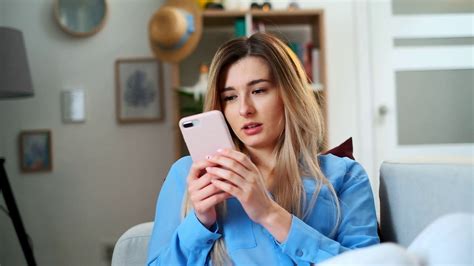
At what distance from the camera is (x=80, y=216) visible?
8.96 feet

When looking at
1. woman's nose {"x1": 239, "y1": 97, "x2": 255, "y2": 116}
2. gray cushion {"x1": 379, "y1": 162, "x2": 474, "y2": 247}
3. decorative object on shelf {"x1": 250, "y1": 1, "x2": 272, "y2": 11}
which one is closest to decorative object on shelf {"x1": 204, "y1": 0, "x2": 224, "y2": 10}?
decorative object on shelf {"x1": 250, "y1": 1, "x2": 272, "y2": 11}

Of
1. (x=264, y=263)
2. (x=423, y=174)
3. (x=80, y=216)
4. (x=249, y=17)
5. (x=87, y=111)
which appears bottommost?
(x=80, y=216)

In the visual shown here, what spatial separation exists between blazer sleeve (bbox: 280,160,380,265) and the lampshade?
5.46 ft

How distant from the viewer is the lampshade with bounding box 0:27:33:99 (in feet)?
6.77

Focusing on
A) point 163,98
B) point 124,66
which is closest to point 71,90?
point 124,66

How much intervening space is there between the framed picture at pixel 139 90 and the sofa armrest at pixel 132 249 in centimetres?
→ 168

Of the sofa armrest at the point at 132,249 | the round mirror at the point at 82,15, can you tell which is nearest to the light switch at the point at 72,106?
the round mirror at the point at 82,15

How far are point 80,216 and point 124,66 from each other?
3.03 feet

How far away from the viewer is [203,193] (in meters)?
0.89

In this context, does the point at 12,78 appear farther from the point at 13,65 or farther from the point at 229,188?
the point at 229,188

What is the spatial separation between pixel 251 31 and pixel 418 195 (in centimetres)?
177

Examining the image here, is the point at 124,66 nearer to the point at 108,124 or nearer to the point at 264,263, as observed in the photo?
the point at 108,124

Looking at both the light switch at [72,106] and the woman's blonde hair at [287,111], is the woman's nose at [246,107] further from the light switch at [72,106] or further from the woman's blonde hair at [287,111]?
the light switch at [72,106]

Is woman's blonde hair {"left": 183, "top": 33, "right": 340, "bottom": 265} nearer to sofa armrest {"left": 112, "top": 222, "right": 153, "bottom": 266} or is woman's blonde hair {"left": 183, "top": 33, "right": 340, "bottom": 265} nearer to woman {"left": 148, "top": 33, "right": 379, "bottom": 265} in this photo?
woman {"left": 148, "top": 33, "right": 379, "bottom": 265}
